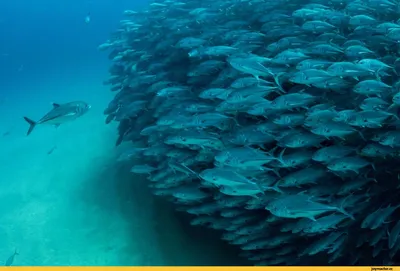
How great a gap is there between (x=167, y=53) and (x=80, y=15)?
69.4 meters

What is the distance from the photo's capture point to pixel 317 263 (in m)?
4.75

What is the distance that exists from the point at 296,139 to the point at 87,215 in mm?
4572

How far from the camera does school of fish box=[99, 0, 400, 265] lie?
4.04m

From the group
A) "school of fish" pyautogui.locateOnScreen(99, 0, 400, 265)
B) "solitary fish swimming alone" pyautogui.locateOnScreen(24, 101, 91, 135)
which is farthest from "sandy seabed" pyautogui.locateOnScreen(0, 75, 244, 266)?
"solitary fish swimming alone" pyautogui.locateOnScreen(24, 101, 91, 135)

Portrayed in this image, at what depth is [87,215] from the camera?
23.3ft

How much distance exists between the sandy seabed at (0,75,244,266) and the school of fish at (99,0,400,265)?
78 cm

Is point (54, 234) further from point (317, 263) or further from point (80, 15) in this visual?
point (80, 15)

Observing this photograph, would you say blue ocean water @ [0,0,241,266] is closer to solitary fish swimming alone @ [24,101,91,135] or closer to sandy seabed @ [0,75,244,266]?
sandy seabed @ [0,75,244,266]

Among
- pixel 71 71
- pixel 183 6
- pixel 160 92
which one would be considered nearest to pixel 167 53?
pixel 160 92

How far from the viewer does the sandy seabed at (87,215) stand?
604 centimetres

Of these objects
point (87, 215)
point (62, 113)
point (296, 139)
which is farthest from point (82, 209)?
point (296, 139)

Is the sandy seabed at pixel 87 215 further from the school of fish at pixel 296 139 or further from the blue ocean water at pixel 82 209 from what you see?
the school of fish at pixel 296 139

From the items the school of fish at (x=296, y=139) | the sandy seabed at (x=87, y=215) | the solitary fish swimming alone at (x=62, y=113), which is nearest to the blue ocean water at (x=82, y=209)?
the sandy seabed at (x=87, y=215)

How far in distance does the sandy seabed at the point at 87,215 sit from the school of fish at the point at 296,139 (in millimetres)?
780
